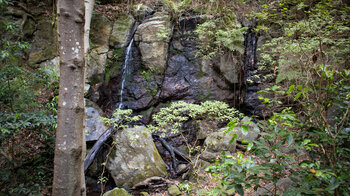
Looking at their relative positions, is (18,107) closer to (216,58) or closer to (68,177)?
(68,177)

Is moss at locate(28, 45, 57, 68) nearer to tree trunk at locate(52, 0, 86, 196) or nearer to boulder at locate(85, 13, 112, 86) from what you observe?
boulder at locate(85, 13, 112, 86)

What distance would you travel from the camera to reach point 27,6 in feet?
22.3

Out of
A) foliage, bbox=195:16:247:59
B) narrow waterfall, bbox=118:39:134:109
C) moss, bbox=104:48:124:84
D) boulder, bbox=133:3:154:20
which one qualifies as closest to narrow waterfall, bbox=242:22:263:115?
foliage, bbox=195:16:247:59

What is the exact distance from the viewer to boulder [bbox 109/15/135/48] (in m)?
7.33

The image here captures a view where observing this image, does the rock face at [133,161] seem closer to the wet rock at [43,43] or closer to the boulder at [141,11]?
the wet rock at [43,43]

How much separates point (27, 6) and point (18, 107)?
20.7ft

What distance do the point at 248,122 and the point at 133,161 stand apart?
12.3ft

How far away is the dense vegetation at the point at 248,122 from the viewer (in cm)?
126

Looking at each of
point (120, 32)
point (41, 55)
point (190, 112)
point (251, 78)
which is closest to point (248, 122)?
point (190, 112)

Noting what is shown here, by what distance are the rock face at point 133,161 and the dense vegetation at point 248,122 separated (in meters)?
0.84

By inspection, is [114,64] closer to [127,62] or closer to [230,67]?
[127,62]

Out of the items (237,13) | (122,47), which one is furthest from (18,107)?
(237,13)

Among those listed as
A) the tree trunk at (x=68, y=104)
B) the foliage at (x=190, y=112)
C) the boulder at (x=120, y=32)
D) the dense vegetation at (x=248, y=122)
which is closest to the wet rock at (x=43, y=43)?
the dense vegetation at (x=248, y=122)

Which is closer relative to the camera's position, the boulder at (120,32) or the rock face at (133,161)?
the rock face at (133,161)
